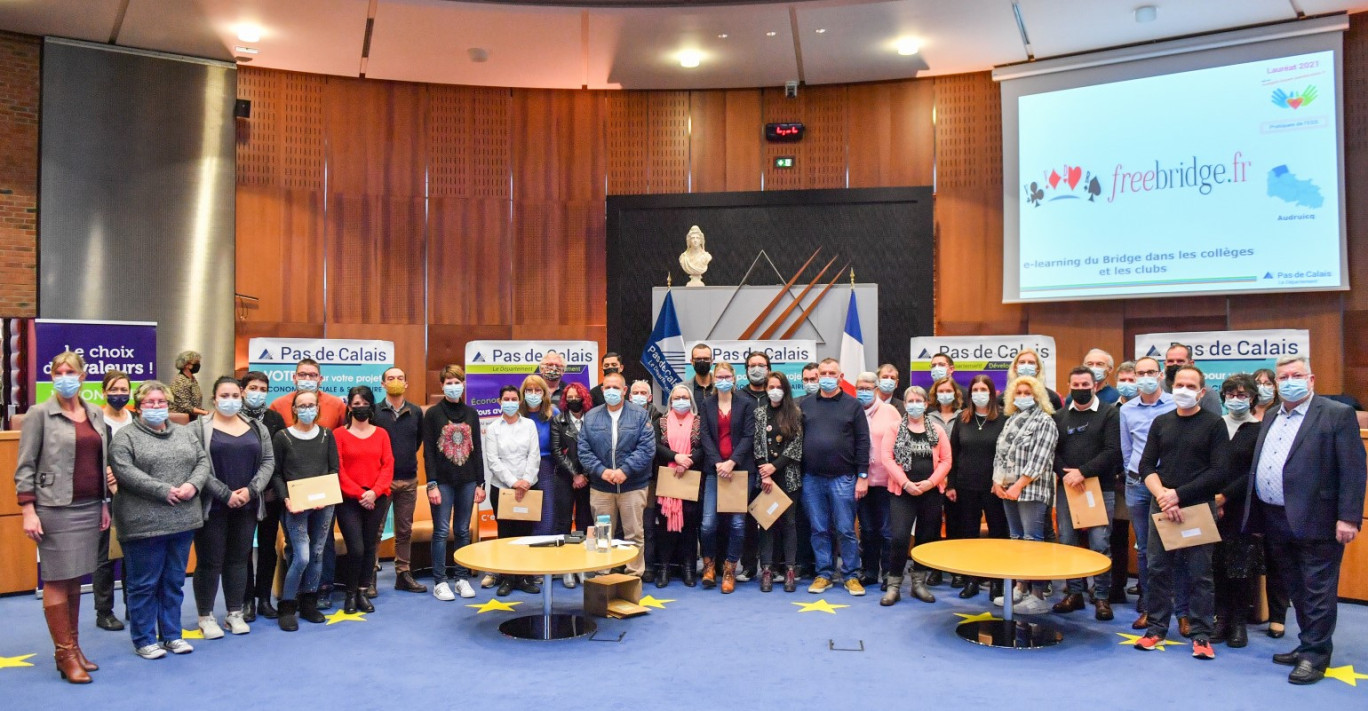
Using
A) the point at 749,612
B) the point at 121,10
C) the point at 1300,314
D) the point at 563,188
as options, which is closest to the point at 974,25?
the point at 1300,314

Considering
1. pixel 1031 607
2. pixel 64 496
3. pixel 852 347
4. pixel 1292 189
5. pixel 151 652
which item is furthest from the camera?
pixel 852 347

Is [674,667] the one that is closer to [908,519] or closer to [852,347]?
[908,519]

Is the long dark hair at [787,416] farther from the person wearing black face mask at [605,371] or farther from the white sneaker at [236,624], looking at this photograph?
the white sneaker at [236,624]

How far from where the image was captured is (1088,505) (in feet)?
18.6

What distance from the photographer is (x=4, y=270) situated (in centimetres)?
891

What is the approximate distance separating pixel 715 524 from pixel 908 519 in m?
1.29

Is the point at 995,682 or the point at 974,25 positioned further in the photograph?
the point at 974,25

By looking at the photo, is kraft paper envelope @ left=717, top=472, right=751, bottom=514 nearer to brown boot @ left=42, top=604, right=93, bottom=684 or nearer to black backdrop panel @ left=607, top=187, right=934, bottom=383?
black backdrop panel @ left=607, top=187, right=934, bottom=383

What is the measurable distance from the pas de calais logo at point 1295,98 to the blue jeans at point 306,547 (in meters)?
8.52

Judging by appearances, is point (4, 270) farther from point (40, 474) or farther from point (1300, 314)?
point (1300, 314)

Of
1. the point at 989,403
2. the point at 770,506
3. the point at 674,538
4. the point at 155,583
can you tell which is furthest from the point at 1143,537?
the point at 155,583

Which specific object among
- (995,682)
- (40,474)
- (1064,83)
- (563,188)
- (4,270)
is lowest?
(995,682)

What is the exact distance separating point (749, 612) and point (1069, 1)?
5.82m

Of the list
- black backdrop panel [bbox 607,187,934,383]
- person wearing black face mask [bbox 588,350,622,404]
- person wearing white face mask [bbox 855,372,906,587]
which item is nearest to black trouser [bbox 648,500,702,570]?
person wearing black face mask [bbox 588,350,622,404]
